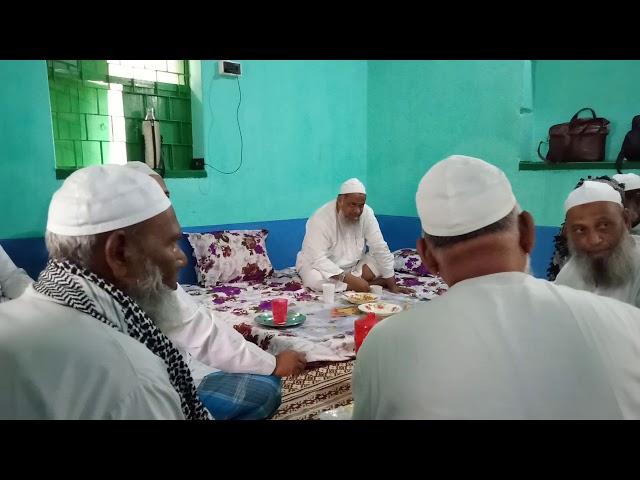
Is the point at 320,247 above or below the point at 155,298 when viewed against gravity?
below

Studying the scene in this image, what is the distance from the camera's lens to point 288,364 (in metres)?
2.00

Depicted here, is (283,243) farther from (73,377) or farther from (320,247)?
(73,377)

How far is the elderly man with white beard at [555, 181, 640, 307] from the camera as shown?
220 centimetres

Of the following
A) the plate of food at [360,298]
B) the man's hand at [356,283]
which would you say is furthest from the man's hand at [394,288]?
the plate of food at [360,298]

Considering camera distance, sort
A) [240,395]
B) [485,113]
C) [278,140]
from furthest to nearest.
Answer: [278,140] < [485,113] < [240,395]

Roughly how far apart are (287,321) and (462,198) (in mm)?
1692

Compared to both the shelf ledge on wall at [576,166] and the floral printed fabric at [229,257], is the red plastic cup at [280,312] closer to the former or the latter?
the floral printed fabric at [229,257]

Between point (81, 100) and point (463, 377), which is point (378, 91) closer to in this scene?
point (81, 100)

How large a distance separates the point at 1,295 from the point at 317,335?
6.10ft

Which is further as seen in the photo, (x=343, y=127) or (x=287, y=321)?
(x=343, y=127)

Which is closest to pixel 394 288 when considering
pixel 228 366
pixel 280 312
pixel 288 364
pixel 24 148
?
pixel 280 312
